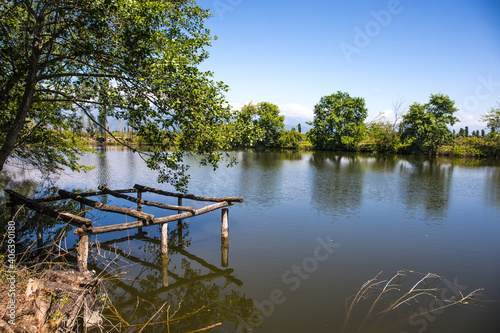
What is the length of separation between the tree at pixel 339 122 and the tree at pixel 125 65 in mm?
68237

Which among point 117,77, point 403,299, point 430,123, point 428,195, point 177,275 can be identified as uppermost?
point 430,123

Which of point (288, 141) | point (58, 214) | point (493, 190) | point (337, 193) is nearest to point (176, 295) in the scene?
point (58, 214)

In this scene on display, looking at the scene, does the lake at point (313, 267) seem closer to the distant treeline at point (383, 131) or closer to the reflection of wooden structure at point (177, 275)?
the reflection of wooden structure at point (177, 275)

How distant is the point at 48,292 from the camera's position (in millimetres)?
5391

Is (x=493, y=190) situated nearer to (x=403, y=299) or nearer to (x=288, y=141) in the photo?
(x=403, y=299)

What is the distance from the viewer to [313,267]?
10.3 metres

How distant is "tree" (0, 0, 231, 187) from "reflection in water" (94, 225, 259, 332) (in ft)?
11.5

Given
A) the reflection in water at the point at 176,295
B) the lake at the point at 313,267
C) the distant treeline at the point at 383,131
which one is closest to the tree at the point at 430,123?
the distant treeline at the point at 383,131

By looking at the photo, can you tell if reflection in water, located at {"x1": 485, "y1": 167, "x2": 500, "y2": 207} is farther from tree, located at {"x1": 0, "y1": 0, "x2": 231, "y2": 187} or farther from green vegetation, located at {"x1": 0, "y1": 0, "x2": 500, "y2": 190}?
tree, located at {"x1": 0, "y1": 0, "x2": 231, "y2": 187}

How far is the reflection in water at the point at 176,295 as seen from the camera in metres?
7.23

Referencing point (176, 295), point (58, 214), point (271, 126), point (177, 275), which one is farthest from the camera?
point (271, 126)

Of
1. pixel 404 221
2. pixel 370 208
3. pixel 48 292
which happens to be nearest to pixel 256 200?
pixel 370 208

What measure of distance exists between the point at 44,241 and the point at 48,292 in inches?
307

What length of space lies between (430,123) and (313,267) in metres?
67.4
